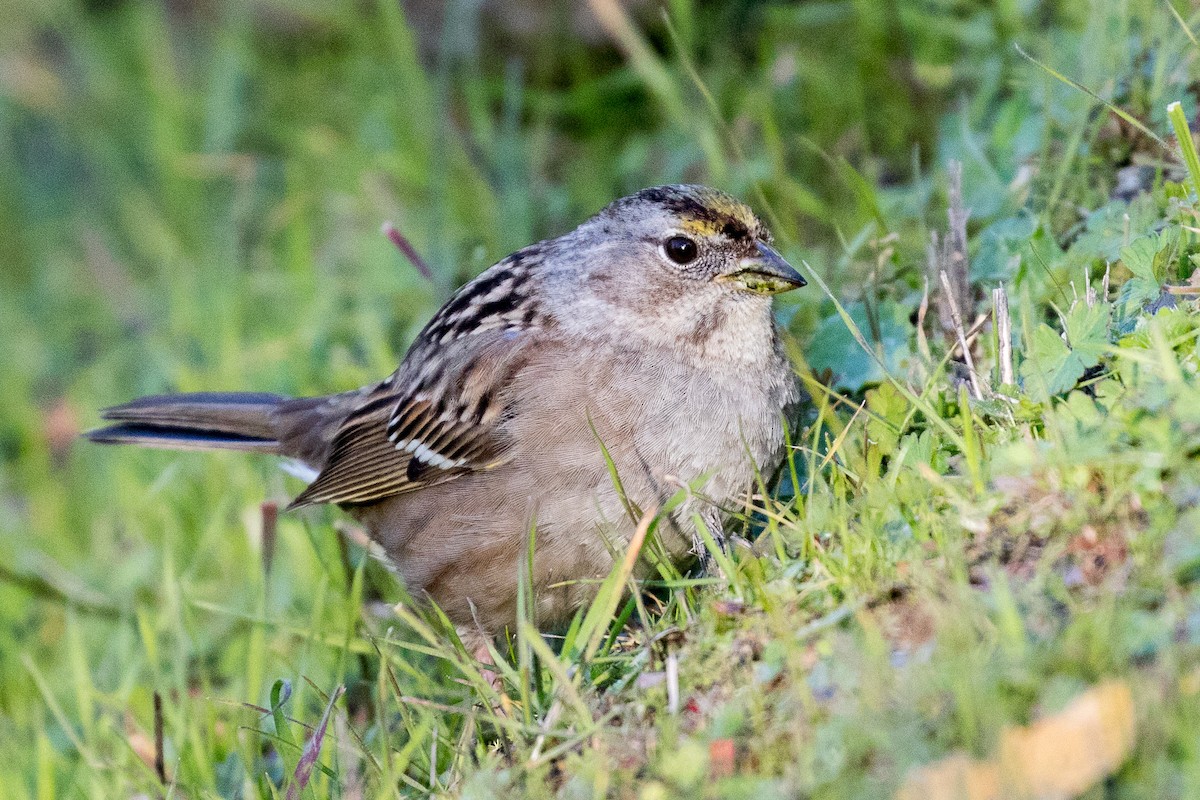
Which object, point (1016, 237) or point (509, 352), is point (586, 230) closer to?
point (509, 352)

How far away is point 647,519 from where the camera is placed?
2.94 m

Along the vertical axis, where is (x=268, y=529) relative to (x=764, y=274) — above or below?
below

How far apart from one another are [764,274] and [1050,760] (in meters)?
1.81

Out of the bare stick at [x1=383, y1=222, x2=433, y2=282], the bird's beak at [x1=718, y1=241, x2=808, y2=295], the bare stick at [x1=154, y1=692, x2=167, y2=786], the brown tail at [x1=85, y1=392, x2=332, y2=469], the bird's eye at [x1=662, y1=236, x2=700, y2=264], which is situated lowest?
the bare stick at [x1=154, y1=692, x2=167, y2=786]

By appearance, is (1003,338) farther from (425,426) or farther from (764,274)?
(425,426)

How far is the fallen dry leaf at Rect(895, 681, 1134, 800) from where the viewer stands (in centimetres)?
190

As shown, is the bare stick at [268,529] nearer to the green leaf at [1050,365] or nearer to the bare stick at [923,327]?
the bare stick at [923,327]

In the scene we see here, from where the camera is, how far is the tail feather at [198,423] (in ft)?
15.5

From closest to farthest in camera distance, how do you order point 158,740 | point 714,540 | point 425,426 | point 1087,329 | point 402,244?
point 1087,329, point 714,540, point 158,740, point 425,426, point 402,244

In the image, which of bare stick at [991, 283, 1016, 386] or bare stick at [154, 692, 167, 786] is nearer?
bare stick at [991, 283, 1016, 386]

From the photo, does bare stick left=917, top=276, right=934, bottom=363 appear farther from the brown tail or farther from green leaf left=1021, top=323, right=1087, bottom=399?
the brown tail

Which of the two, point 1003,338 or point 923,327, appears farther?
point 923,327

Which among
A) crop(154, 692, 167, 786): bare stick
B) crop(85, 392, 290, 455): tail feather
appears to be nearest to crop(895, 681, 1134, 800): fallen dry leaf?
crop(154, 692, 167, 786): bare stick

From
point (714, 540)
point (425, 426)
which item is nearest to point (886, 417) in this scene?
point (714, 540)
